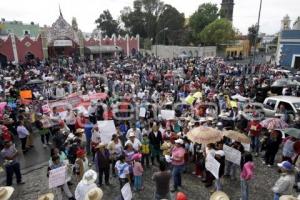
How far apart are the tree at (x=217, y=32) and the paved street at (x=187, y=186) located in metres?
50.4

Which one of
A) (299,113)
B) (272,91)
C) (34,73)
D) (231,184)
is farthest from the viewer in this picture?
(34,73)

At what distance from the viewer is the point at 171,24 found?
209 feet

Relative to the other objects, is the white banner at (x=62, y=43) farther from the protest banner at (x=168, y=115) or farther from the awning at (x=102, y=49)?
the protest banner at (x=168, y=115)

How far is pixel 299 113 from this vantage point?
11070mm

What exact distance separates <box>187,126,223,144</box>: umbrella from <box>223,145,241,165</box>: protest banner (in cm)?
37

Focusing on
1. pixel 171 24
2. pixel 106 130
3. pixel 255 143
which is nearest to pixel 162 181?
pixel 106 130

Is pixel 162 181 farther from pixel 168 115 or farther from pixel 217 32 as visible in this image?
pixel 217 32

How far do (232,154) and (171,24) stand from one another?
2316 inches

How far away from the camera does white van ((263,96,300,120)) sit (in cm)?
Answer: 1195

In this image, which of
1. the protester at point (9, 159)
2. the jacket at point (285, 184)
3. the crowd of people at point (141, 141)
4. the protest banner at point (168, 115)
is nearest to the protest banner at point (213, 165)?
the crowd of people at point (141, 141)

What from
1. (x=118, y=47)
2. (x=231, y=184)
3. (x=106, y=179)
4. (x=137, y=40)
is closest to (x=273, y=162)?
(x=231, y=184)

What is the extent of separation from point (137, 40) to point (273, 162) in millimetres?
42701

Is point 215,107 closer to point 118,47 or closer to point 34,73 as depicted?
point 34,73

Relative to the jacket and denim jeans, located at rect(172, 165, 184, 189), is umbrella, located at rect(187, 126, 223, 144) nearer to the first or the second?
denim jeans, located at rect(172, 165, 184, 189)
